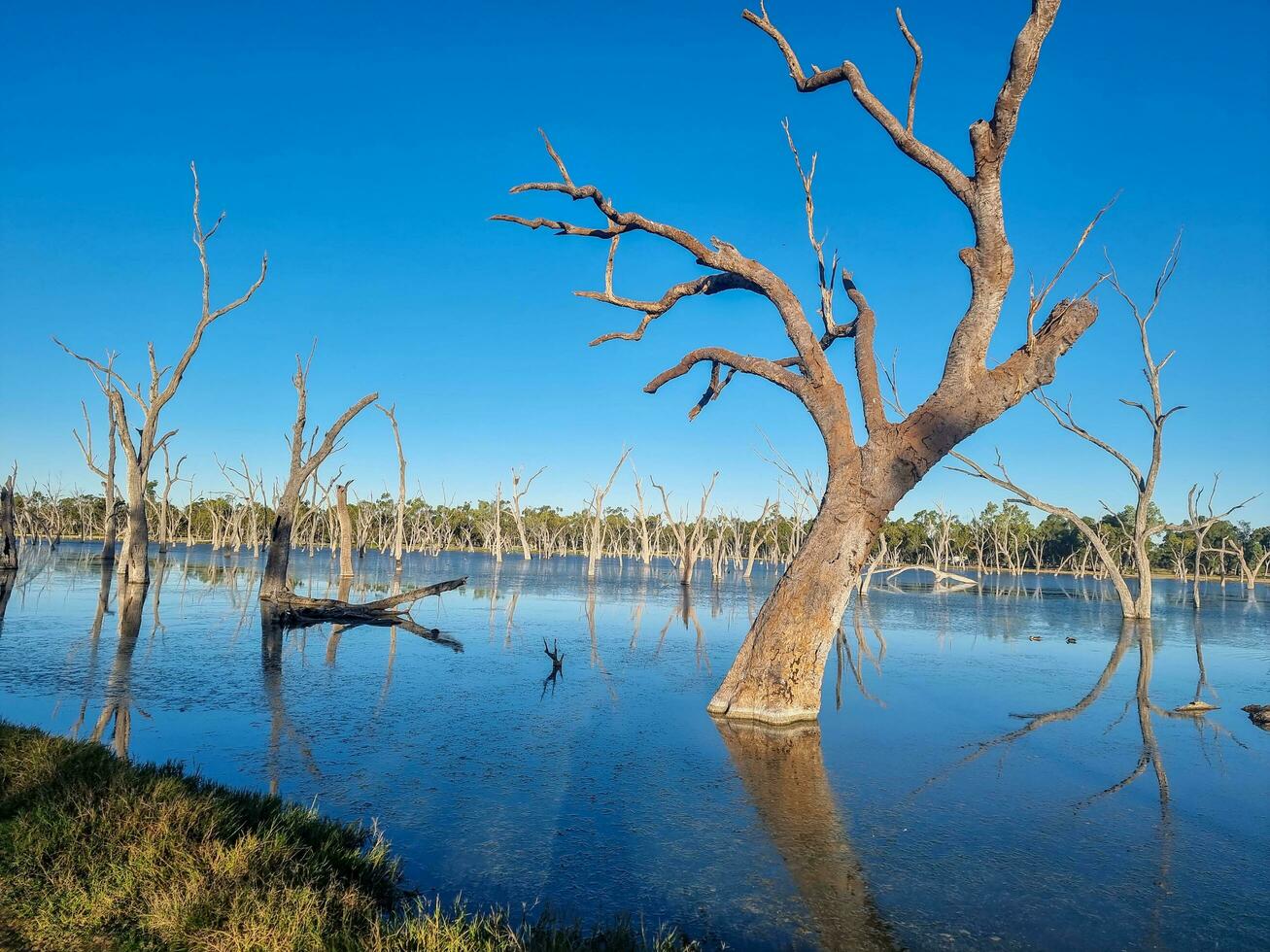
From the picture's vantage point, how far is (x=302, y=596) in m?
19.6

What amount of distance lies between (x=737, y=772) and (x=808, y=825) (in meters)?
1.39

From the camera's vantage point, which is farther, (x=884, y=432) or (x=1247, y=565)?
(x=1247, y=565)

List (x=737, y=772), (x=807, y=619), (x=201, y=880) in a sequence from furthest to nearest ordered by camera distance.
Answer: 1. (x=807, y=619)
2. (x=737, y=772)
3. (x=201, y=880)

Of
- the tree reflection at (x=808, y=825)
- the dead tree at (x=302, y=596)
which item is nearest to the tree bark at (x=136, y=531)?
the dead tree at (x=302, y=596)

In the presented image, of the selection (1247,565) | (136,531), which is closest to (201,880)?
(136,531)

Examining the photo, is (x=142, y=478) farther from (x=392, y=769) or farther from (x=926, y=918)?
(x=926, y=918)

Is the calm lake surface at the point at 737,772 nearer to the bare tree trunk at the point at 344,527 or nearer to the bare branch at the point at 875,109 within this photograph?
the bare branch at the point at 875,109

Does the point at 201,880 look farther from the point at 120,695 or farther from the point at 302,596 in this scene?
the point at 302,596

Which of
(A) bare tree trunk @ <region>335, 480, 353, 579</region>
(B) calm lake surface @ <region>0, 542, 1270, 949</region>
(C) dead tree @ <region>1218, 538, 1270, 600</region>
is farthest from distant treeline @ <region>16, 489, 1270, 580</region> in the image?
(B) calm lake surface @ <region>0, 542, 1270, 949</region>

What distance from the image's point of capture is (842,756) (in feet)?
27.6

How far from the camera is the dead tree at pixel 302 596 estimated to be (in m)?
19.2

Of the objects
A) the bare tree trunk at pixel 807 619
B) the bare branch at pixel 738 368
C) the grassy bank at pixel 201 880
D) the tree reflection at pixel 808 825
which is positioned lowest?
the tree reflection at pixel 808 825

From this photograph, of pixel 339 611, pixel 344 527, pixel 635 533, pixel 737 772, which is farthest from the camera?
pixel 635 533

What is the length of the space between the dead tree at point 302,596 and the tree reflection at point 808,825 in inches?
412
